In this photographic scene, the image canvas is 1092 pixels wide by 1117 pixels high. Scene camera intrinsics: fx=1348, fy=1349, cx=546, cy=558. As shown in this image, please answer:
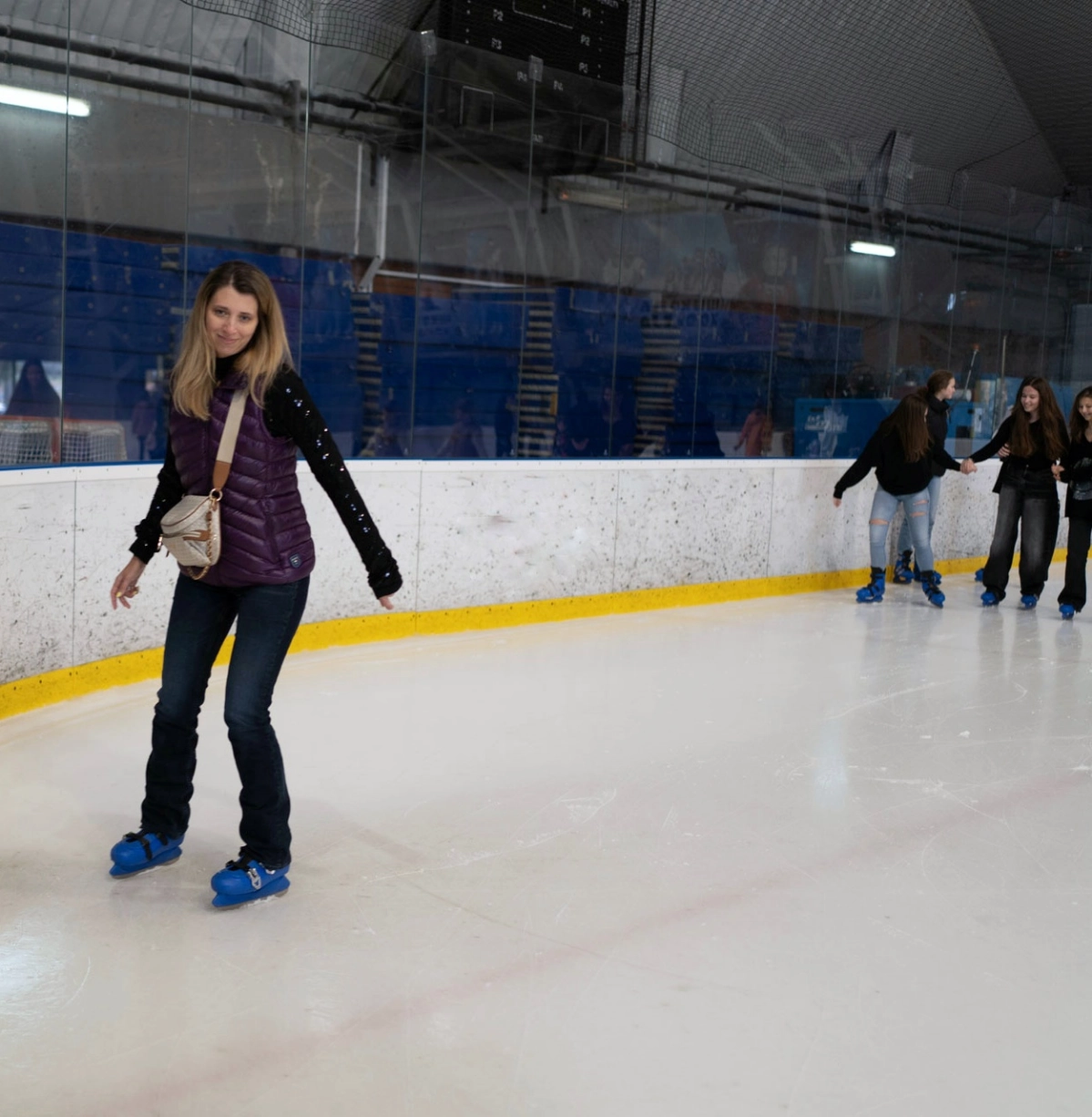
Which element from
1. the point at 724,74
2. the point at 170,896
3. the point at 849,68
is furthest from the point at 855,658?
the point at 849,68

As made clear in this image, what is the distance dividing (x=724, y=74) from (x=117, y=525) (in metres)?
5.87

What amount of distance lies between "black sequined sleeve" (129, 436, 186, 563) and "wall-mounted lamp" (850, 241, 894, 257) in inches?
255

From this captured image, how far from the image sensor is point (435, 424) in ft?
20.0

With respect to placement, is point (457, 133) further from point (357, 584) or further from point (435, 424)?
point (357, 584)

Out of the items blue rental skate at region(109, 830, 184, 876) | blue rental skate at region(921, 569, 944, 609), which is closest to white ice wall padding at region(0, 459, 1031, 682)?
blue rental skate at region(921, 569, 944, 609)

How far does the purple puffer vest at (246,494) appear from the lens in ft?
8.40

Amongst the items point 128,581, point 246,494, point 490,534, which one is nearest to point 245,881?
point 128,581

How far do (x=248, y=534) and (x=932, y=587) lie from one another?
5.58 meters

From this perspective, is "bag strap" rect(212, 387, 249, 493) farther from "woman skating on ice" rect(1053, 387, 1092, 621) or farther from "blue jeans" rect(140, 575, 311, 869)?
"woman skating on ice" rect(1053, 387, 1092, 621)

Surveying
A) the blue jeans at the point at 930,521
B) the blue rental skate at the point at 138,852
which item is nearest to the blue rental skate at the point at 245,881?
the blue rental skate at the point at 138,852

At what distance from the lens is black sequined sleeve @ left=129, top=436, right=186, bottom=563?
2.71 m

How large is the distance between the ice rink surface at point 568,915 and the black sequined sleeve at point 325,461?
702 millimetres

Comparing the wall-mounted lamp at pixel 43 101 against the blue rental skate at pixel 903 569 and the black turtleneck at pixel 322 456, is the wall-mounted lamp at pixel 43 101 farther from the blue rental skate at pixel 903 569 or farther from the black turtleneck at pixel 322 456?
the blue rental skate at pixel 903 569

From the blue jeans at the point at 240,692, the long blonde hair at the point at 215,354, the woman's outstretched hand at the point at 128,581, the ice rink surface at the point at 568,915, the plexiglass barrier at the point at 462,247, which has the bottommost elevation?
the ice rink surface at the point at 568,915
